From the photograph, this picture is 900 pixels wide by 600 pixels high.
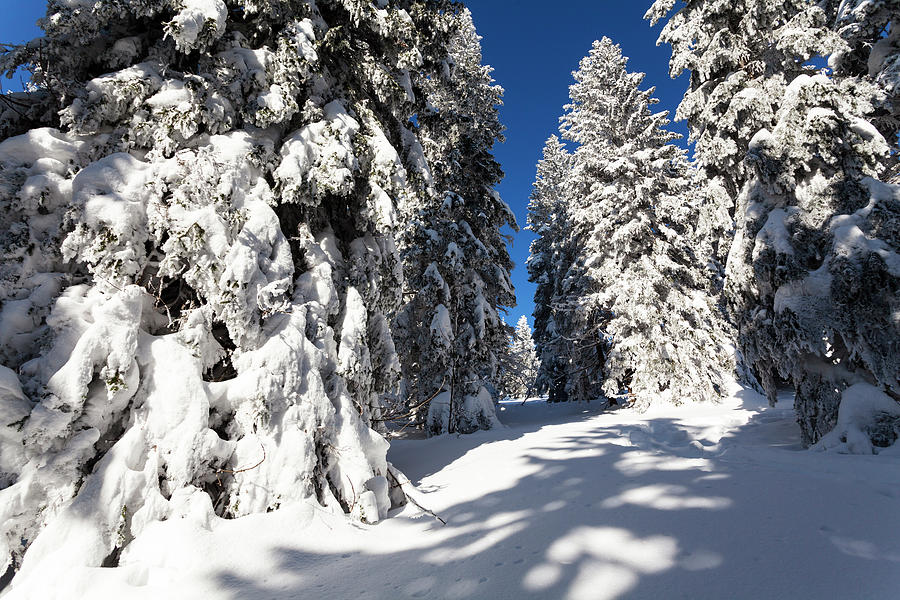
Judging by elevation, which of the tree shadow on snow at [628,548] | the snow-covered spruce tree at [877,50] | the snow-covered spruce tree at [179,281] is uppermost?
the snow-covered spruce tree at [877,50]

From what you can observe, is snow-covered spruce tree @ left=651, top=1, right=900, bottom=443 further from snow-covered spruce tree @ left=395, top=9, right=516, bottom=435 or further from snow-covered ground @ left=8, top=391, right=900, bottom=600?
snow-covered spruce tree @ left=395, top=9, right=516, bottom=435

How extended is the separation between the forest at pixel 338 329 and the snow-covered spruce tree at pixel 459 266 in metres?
3.40

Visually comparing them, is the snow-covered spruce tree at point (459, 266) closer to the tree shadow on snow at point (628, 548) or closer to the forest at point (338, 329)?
the forest at point (338, 329)

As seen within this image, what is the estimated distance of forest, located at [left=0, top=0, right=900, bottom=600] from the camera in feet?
8.55

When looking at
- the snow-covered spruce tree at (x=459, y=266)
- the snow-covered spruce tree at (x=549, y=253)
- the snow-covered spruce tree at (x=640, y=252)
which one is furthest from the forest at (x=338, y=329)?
the snow-covered spruce tree at (x=549, y=253)

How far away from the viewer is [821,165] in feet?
21.8

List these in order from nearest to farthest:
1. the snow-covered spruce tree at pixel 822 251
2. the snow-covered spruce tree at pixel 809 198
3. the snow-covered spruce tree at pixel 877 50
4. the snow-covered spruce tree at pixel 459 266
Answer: the snow-covered spruce tree at pixel 822 251 < the snow-covered spruce tree at pixel 809 198 < the snow-covered spruce tree at pixel 877 50 < the snow-covered spruce tree at pixel 459 266

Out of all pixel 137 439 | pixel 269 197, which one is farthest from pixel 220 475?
pixel 269 197

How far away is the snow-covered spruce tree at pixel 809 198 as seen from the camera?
5754mm

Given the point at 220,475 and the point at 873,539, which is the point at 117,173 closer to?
the point at 220,475

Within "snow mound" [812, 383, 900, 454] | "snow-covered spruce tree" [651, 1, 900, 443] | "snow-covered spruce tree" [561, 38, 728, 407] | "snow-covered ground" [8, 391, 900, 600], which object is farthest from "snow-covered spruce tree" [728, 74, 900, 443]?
"snow-covered spruce tree" [561, 38, 728, 407]

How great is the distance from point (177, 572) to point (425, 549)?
67.1 inches

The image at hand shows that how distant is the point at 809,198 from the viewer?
6.63 m

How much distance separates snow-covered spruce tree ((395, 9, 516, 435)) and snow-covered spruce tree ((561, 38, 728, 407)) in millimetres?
3991
